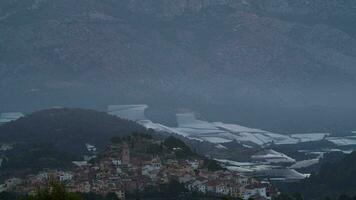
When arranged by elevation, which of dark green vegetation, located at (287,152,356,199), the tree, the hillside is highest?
the hillside

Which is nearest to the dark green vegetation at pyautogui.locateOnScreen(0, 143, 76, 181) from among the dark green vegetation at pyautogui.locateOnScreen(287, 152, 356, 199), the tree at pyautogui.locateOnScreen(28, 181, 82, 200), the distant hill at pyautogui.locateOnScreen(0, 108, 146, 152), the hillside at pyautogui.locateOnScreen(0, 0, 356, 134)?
the distant hill at pyautogui.locateOnScreen(0, 108, 146, 152)

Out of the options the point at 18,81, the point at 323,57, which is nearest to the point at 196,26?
the point at 323,57

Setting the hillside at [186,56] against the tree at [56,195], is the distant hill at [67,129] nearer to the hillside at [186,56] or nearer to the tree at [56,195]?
the hillside at [186,56]

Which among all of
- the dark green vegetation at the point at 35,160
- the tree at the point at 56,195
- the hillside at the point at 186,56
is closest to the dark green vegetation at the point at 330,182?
the dark green vegetation at the point at 35,160

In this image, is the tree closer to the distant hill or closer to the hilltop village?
the hilltop village

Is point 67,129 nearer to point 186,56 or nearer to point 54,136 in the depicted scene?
point 54,136
